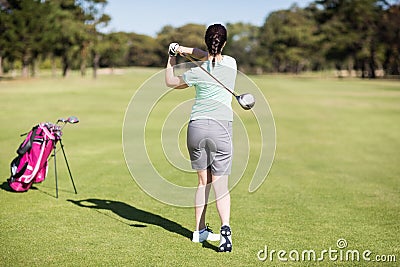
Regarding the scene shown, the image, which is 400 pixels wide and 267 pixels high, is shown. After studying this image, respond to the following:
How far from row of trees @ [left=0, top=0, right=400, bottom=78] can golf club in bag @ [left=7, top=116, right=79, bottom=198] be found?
170ft

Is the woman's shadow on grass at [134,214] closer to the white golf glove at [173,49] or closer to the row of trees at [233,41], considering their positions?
the white golf glove at [173,49]

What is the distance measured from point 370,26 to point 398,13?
598 centimetres

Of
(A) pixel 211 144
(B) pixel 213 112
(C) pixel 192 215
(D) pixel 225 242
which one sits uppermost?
(B) pixel 213 112

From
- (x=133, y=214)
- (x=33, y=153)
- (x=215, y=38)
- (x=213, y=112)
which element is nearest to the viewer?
(x=215, y=38)

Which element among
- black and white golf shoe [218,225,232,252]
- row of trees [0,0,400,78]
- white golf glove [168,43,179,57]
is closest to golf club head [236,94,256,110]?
white golf glove [168,43,179,57]

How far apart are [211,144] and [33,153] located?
11.3 ft

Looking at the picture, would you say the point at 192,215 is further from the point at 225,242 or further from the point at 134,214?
the point at 225,242

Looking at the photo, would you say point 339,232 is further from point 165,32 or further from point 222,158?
point 165,32

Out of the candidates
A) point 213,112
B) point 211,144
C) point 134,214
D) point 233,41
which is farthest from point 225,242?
point 233,41

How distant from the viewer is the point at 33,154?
7.34 metres

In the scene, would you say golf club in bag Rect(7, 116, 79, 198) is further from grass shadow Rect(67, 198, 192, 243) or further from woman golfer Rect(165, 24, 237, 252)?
woman golfer Rect(165, 24, 237, 252)

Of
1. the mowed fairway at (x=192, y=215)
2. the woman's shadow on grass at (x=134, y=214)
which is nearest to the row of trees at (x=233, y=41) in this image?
the mowed fairway at (x=192, y=215)

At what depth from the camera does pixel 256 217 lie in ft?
21.2

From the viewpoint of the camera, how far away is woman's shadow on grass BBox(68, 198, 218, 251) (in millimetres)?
5754
